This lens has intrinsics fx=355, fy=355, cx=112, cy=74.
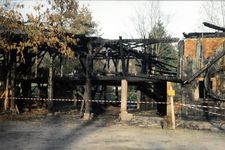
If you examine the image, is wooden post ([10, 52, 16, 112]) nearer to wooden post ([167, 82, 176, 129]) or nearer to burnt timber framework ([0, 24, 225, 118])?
burnt timber framework ([0, 24, 225, 118])

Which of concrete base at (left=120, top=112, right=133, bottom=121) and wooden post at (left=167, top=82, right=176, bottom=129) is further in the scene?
concrete base at (left=120, top=112, right=133, bottom=121)

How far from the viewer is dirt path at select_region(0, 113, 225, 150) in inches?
440

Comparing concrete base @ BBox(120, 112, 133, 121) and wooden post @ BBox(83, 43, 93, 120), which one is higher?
wooden post @ BBox(83, 43, 93, 120)

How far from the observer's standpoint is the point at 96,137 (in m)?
12.9

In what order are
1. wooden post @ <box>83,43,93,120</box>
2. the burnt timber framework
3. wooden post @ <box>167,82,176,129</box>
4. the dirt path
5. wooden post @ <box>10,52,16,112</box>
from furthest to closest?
wooden post @ <box>10,52,16,112</box> → wooden post @ <box>83,43,93,120</box> → the burnt timber framework → wooden post @ <box>167,82,176,129</box> → the dirt path

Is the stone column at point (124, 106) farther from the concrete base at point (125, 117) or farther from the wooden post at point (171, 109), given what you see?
the wooden post at point (171, 109)

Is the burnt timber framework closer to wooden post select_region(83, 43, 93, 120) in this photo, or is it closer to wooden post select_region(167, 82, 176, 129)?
wooden post select_region(83, 43, 93, 120)

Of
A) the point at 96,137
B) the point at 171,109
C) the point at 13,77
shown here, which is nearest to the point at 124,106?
the point at 171,109

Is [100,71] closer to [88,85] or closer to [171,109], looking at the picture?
[88,85]

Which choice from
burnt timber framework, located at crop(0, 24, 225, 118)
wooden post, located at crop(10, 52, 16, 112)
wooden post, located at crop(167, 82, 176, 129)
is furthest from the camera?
wooden post, located at crop(10, 52, 16, 112)

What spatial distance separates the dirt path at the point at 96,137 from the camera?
11164 mm

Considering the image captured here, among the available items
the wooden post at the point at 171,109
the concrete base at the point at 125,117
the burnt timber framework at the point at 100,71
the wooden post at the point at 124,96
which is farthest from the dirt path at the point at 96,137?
the burnt timber framework at the point at 100,71

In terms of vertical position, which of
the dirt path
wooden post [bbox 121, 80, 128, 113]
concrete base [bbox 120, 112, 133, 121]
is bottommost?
the dirt path

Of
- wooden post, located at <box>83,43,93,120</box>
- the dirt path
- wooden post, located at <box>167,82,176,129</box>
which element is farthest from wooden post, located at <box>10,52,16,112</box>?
wooden post, located at <box>167,82,176,129</box>
